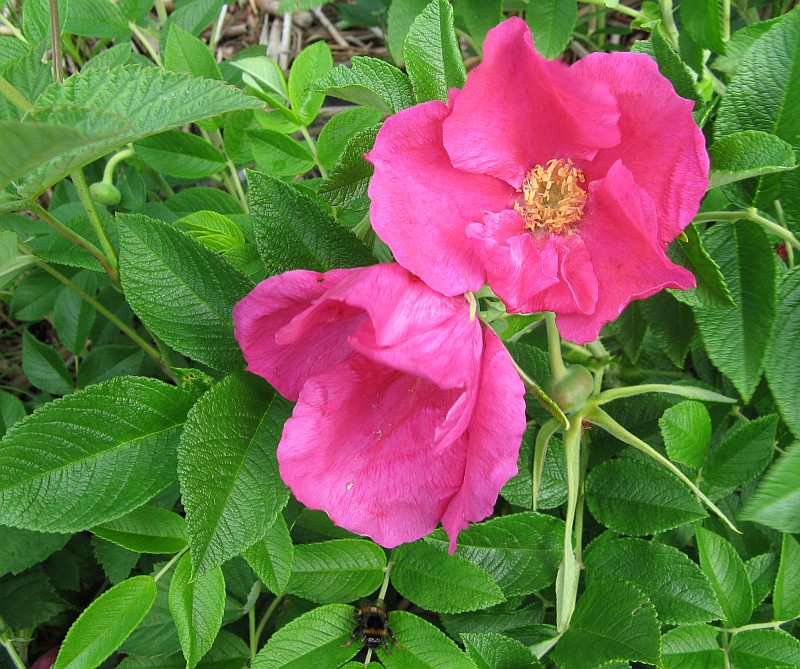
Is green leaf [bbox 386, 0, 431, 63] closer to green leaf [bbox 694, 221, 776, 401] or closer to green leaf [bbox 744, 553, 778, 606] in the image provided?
green leaf [bbox 694, 221, 776, 401]

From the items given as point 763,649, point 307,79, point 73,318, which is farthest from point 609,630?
point 73,318

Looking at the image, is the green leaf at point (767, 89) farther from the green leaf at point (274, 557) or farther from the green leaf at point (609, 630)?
the green leaf at point (274, 557)

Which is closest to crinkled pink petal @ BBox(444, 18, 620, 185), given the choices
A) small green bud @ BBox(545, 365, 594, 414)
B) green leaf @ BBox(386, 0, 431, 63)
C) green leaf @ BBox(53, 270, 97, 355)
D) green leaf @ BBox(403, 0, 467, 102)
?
green leaf @ BBox(403, 0, 467, 102)

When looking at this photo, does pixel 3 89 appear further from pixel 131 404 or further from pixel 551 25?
pixel 551 25

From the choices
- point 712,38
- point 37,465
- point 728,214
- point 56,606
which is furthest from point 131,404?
point 712,38

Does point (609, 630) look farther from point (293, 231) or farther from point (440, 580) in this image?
point (293, 231)
